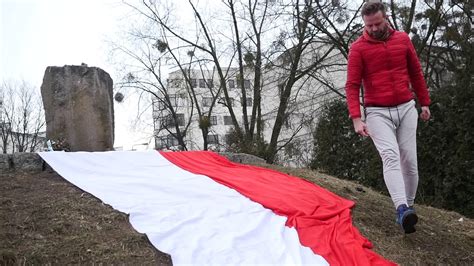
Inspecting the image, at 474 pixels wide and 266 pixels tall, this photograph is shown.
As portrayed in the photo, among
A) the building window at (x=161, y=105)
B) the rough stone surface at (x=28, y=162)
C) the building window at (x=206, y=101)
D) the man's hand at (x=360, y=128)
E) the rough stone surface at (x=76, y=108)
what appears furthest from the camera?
the building window at (x=206, y=101)

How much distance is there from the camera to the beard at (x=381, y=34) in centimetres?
434

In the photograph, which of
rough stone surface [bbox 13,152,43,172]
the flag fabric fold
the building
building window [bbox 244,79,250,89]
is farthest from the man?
building window [bbox 244,79,250,89]

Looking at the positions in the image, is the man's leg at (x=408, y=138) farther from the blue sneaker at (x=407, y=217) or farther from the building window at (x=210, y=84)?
the building window at (x=210, y=84)

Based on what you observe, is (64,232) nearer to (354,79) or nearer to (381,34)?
(354,79)

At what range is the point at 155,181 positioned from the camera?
5.64 metres

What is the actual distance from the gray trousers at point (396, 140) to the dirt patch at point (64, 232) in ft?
6.88

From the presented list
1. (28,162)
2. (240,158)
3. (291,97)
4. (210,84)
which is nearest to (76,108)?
(28,162)

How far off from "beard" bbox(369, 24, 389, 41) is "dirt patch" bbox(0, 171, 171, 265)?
2715 millimetres

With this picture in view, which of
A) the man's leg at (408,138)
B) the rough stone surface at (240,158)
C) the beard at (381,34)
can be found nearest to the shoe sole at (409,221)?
the man's leg at (408,138)

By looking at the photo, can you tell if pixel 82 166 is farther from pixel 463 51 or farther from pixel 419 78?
pixel 463 51

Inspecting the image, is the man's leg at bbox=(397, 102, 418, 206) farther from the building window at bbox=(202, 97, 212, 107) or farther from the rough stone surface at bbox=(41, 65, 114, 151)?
the building window at bbox=(202, 97, 212, 107)

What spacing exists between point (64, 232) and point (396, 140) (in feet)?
10.1

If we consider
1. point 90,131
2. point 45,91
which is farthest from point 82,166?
point 45,91

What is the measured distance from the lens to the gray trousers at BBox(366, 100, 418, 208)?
13.7ft
